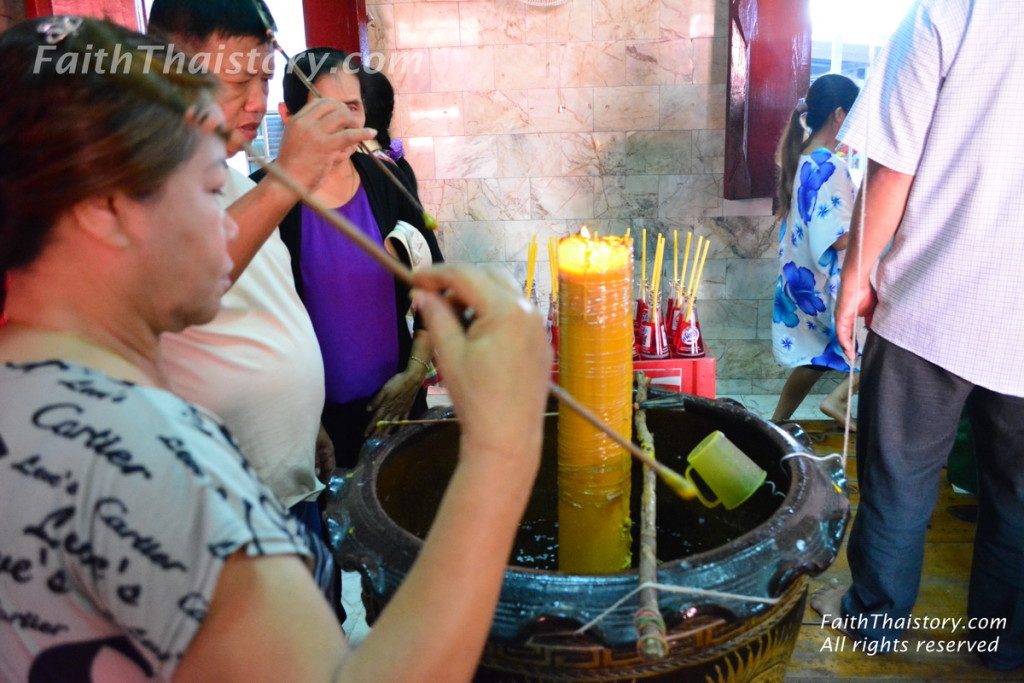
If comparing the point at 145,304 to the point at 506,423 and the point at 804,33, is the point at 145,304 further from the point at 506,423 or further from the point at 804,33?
the point at 804,33

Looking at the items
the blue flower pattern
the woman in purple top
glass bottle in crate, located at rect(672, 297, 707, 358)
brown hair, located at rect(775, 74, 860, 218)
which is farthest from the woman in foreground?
brown hair, located at rect(775, 74, 860, 218)

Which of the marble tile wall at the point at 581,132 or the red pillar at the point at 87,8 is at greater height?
the red pillar at the point at 87,8

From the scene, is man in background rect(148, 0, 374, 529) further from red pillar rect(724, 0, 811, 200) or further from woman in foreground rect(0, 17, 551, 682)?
red pillar rect(724, 0, 811, 200)

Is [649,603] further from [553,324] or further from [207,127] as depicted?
[553,324]

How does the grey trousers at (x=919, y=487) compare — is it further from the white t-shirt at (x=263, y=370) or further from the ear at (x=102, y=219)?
the ear at (x=102, y=219)

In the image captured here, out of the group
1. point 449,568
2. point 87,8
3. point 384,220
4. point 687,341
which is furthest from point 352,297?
point 87,8

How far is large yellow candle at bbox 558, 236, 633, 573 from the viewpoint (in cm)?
125

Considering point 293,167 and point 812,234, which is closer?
point 293,167

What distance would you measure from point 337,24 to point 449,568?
4369 mm

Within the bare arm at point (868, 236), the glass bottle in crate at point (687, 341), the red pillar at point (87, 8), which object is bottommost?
the glass bottle in crate at point (687, 341)

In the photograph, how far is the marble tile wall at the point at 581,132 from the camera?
4367mm

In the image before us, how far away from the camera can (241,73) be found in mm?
1556

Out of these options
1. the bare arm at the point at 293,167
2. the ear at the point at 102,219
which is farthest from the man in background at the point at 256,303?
the ear at the point at 102,219

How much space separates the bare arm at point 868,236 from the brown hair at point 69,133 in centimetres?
178
